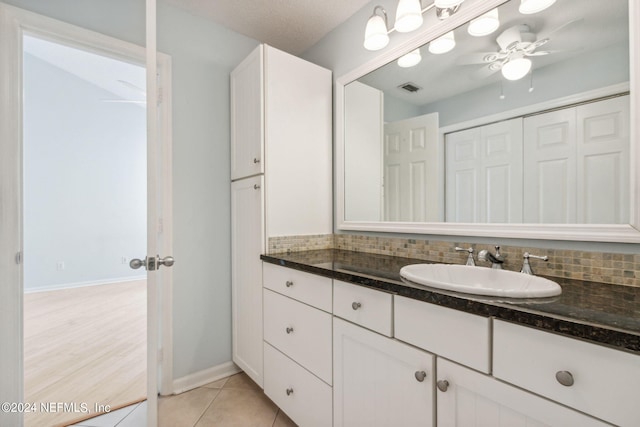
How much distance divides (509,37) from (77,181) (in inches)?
106

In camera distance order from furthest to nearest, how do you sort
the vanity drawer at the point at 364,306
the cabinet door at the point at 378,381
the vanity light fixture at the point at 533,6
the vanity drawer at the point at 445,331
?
the vanity light fixture at the point at 533,6 → the vanity drawer at the point at 364,306 → the cabinet door at the point at 378,381 → the vanity drawer at the point at 445,331

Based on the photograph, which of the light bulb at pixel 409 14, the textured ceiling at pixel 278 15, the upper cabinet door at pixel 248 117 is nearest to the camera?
the light bulb at pixel 409 14

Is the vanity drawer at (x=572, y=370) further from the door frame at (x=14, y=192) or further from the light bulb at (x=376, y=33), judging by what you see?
the light bulb at (x=376, y=33)

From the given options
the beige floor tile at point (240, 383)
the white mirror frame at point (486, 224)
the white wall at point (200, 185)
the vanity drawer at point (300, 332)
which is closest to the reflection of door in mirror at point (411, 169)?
the white mirror frame at point (486, 224)

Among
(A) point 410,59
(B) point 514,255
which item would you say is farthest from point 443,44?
(B) point 514,255

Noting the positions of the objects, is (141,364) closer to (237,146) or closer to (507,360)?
(237,146)

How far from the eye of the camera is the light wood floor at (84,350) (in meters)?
1.46

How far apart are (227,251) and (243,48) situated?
1.51 m

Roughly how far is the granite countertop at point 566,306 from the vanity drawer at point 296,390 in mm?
567

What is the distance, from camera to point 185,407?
5.45 ft

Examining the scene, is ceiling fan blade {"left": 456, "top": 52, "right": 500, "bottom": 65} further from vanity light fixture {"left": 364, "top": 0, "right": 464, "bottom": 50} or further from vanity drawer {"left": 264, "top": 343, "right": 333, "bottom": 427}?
vanity drawer {"left": 264, "top": 343, "right": 333, "bottom": 427}

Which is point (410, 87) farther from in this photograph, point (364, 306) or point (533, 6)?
point (364, 306)

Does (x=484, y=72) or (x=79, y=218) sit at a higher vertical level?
(x=484, y=72)

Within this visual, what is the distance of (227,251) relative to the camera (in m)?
2.04
